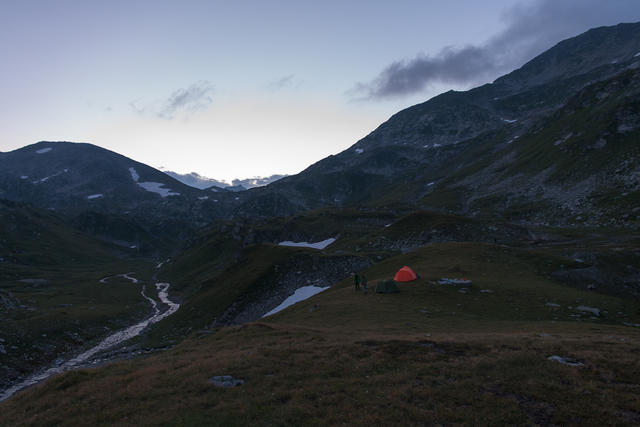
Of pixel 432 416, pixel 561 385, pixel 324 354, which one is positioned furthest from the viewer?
pixel 324 354

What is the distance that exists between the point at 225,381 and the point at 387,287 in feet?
95.1

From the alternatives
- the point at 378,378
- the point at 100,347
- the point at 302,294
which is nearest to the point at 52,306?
the point at 100,347

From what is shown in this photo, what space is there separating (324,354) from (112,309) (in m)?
98.4

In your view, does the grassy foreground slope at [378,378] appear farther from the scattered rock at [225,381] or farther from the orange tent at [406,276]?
the orange tent at [406,276]

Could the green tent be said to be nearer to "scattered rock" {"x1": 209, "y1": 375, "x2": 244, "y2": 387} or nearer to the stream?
"scattered rock" {"x1": 209, "y1": 375, "x2": 244, "y2": 387}

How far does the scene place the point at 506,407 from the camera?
50.7ft

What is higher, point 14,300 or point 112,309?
point 14,300

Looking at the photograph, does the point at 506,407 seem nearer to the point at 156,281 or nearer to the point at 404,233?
the point at 404,233

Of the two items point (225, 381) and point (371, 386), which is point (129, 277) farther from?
point (371, 386)

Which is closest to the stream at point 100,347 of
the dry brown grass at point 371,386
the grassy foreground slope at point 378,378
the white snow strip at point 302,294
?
the white snow strip at point 302,294

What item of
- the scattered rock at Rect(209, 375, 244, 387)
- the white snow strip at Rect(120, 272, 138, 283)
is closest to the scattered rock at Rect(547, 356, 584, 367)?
the scattered rock at Rect(209, 375, 244, 387)

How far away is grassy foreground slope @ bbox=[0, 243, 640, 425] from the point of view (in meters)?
15.6

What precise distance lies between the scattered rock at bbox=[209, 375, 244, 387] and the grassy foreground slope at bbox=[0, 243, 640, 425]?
1.60ft

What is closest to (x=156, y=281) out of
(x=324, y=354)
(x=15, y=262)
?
(x=15, y=262)
